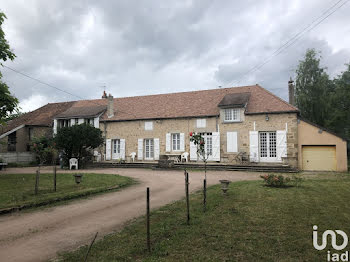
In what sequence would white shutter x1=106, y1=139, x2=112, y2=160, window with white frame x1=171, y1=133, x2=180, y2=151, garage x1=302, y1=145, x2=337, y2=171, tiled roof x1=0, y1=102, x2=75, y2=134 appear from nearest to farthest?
garage x1=302, y1=145, x2=337, y2=171 < window with white frame x1=171, y1=133, x2=180, y2=151 < white shutter x1=106, y1=139, x2=112, y2=160 < tiled roof x1=0, y1=102, x2=75, y2=134

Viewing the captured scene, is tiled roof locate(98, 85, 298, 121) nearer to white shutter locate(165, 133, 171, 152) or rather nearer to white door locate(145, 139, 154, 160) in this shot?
white shutter locate(165, 133, 171, 152)

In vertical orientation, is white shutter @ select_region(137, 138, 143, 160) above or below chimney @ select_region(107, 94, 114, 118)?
below

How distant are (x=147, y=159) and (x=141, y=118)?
3474mm

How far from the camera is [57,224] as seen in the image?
17.6 feet

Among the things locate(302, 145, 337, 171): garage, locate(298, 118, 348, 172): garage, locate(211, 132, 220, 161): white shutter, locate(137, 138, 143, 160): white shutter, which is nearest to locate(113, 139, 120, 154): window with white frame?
locate(137, 138, 143, 160): white shutter

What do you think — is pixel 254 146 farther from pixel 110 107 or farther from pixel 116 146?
pixel 110 107

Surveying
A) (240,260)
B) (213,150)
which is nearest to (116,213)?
(240,260)

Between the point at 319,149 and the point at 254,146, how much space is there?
4.06 meters

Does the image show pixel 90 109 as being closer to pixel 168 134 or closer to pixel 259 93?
pixel 168 134

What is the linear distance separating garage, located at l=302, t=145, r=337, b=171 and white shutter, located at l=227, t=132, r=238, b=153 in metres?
4.44

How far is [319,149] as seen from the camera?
15.8m

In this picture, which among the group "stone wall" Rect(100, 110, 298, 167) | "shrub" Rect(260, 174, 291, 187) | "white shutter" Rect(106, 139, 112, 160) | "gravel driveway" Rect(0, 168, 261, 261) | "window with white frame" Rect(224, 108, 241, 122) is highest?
"window with white frame" Rect(224, 108, 241, 122)

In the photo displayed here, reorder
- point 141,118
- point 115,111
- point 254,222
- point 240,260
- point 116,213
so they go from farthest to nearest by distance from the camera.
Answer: point 115,111 < point 141,118 < point 116,213 < point 254,222 < point 240,260

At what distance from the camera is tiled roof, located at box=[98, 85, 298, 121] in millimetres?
17344
